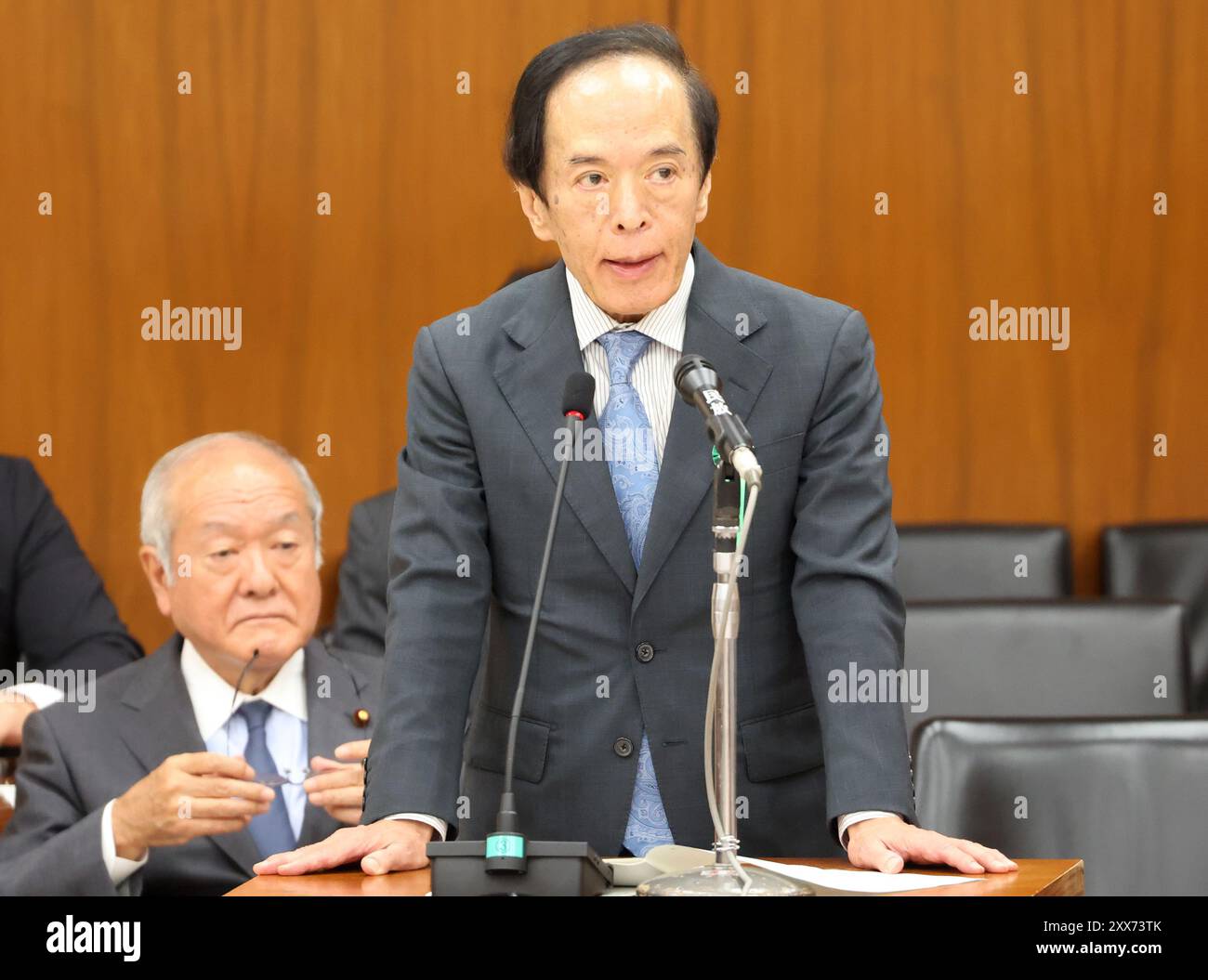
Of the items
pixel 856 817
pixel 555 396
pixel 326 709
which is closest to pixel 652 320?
pixel 555 396

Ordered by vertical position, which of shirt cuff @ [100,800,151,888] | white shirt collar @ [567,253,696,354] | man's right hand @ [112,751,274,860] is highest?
white shirt collar @ [567,253,696,354]

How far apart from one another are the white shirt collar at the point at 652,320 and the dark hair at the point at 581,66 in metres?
0.13

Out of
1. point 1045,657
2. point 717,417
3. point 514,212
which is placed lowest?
point 1045,657

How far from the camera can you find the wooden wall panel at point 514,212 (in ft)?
13.3

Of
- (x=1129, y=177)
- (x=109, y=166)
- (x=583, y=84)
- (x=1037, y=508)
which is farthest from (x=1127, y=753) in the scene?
(x=109, y=166)

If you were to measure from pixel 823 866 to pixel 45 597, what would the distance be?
243 centimetres

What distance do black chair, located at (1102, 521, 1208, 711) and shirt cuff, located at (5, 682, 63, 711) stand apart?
2189 mm

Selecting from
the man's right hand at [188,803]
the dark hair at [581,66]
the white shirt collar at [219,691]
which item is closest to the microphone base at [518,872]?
the dark hair at [581,66]

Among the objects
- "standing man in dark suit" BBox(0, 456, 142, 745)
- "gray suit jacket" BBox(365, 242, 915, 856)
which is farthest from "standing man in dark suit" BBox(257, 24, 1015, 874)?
"standing man in dark suit" BBox(0, 456, 142, 745)

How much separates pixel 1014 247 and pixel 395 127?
1.51m

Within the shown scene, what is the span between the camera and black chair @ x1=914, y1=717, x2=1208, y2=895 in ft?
6.38

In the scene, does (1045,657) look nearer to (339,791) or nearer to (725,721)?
(339,791)

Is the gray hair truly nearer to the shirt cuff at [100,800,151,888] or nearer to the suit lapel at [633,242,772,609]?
the shirt cuff at [100,800,151,888]

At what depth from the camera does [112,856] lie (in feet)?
7.52
